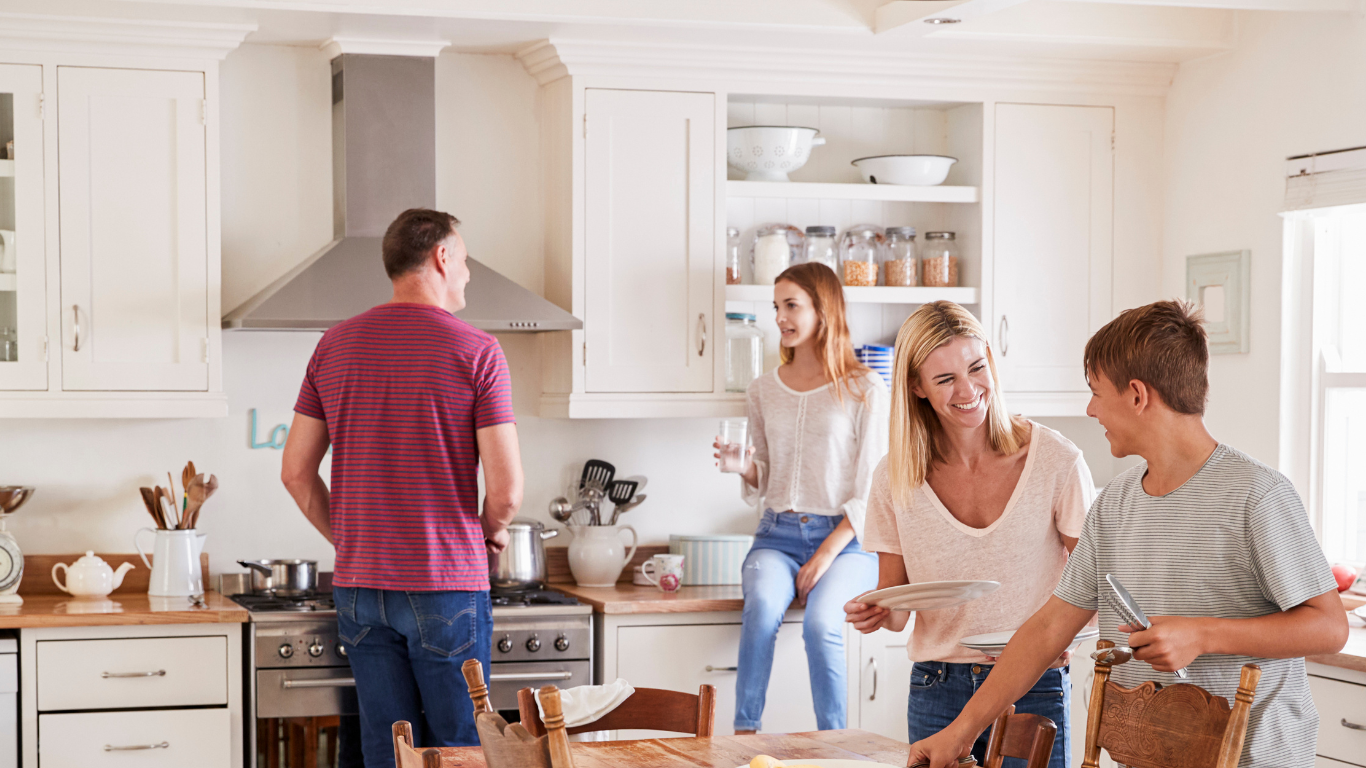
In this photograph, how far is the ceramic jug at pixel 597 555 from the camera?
373cm

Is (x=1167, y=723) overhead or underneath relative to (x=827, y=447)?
underneath

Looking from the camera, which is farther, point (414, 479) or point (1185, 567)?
point (414, 479)

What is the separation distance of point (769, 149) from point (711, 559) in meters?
1.21

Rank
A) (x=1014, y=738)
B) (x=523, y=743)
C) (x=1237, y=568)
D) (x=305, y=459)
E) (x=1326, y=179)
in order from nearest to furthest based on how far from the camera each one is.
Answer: (x=523, y=743), (x=1237, y=568), (x=1014, y=738), (x=305, y=459), (x=1326, y=179)

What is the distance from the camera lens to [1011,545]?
2.13 metres

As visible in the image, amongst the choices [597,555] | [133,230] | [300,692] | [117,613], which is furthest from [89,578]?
[597,555]

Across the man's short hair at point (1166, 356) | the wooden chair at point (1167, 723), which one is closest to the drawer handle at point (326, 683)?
the wooden chair at point (1167, 723)

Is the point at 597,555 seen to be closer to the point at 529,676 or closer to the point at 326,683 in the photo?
the point at 529,676

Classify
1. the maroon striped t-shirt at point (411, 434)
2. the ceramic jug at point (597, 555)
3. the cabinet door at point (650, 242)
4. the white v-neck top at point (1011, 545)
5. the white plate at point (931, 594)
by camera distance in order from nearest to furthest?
the white plate at point (931, 594) < the white v-neck top at point (1011, 545) < the maroon striped t-shirt at point (411, 434) < the cabinet door at point (650, 242) < the ceramic jug at point (597, 555)

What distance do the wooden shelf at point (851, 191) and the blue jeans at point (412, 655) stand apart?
4.91 ft

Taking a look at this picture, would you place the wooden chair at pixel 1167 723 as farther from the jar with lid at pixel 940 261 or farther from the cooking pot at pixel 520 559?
the jar with lid at pixel 940 261

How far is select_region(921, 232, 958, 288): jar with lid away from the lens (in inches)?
154

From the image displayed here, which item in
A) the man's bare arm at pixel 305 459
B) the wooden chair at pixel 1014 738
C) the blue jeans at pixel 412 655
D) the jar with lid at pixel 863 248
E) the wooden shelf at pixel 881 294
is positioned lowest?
the blue jeans at pixel 412 655

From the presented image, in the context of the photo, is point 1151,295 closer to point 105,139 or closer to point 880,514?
point 880,514
